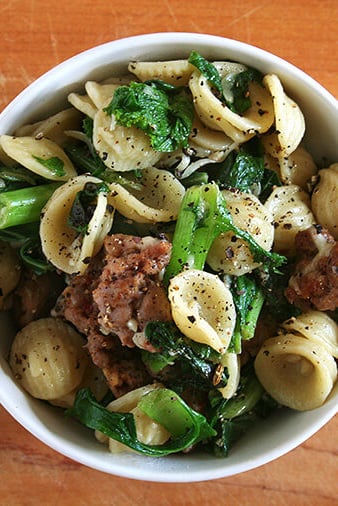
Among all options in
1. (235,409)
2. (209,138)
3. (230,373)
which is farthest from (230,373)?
(209,138)

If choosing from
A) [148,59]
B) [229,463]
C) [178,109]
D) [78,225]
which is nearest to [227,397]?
[229,463]

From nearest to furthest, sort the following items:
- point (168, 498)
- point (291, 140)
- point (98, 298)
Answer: point (98, 298), point (291, 140), point (168, 498)

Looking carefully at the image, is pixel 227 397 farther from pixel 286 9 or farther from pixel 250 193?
pixel 286 9

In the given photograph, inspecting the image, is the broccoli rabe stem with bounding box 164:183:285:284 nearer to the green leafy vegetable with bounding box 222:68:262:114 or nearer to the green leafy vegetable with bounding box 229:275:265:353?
the green leafy vegetable with bounding box 229:275:265:353

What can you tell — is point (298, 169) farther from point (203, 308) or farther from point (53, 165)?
point (53, 165)

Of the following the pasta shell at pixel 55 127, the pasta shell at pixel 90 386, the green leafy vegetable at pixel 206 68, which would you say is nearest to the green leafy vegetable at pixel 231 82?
the green leafy vegetable at pixel 206 68
